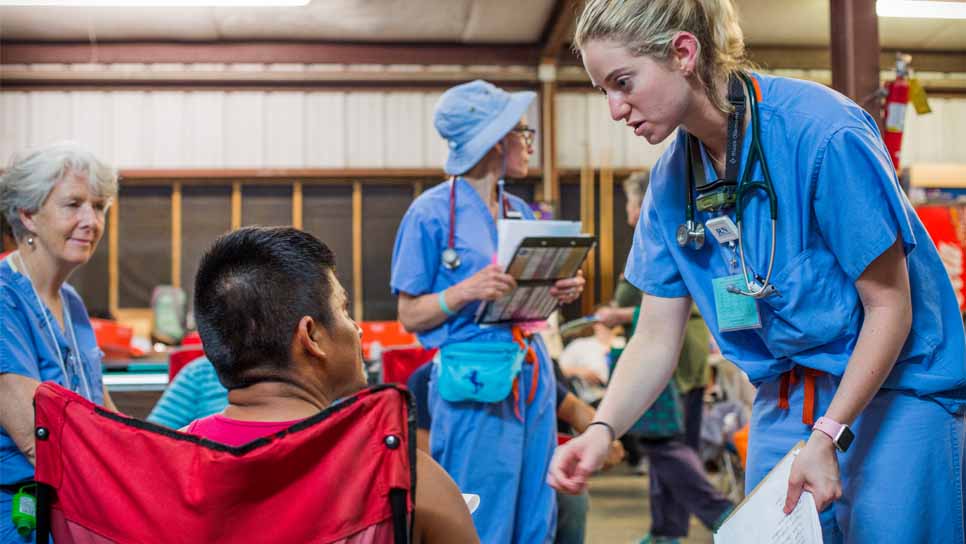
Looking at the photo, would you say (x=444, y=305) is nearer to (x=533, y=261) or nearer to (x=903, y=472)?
(x=533, y=261)

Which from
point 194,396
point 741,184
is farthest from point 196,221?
point 741,184

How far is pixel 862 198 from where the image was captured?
1288 millimetres

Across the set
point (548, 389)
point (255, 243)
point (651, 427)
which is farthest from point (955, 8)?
point (255, 243)

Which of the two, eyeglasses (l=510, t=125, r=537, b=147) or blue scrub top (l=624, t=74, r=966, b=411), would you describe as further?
eyeglasses (l=510, t=125, r=537, b=147)

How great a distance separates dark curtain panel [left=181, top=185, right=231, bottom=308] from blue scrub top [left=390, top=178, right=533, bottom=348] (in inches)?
296

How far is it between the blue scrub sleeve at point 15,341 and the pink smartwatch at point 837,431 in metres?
1.46

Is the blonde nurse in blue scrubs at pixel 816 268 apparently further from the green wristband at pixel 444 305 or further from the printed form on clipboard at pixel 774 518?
the green wristband at pixel 444 305

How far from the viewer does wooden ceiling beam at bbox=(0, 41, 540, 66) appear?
9578 mm

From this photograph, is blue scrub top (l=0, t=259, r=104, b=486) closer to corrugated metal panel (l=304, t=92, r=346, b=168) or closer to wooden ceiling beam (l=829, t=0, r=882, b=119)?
wooden ceiling beam (l=829, t=0, r=882, b=119)

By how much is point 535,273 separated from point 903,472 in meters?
1.24

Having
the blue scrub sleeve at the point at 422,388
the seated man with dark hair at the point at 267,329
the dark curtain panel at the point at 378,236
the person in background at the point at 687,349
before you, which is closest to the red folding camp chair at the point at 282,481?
the seated man with dark hair at the point at 267,329

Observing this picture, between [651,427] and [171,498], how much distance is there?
125 inches

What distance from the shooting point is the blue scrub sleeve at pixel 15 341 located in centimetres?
182

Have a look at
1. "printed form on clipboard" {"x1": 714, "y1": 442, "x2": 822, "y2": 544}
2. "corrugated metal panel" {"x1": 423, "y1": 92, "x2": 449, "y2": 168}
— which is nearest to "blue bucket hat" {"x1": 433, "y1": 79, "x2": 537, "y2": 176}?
"printed form on clipboard" {"x1": 714, "y1": 442, "x2": 822, "y2": 544}
